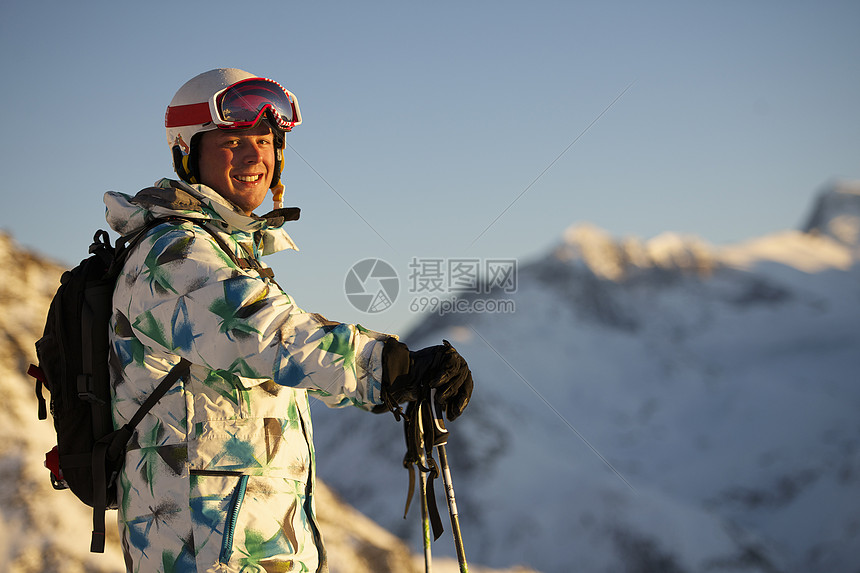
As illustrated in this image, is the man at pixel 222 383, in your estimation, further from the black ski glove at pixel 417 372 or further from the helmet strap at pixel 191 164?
the helmet strap at pixel 191 164

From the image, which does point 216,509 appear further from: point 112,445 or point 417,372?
point 417,372

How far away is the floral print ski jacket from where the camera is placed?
73.7 inches

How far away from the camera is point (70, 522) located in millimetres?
7035

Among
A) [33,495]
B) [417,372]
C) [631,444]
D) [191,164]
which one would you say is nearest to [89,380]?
[191,164]

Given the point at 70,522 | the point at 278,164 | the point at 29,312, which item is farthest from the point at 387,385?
the point at 29,312

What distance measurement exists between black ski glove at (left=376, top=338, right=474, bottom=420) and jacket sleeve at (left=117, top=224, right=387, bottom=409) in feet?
0.10

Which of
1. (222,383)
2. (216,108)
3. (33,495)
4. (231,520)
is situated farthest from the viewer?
(33,495)

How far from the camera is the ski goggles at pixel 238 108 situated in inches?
101

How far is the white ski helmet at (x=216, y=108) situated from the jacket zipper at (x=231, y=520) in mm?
1179

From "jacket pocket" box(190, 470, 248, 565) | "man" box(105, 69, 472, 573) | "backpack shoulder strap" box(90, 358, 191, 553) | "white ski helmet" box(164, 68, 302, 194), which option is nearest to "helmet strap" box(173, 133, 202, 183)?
"white ski helmet" box(164, 68, 302, 194)

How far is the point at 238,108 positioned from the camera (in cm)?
259

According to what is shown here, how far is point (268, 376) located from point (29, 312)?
7784mm

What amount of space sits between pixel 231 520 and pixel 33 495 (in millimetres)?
6197

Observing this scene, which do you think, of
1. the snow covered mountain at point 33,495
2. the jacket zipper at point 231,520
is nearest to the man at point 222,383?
the jacket zipper at point 231,520
